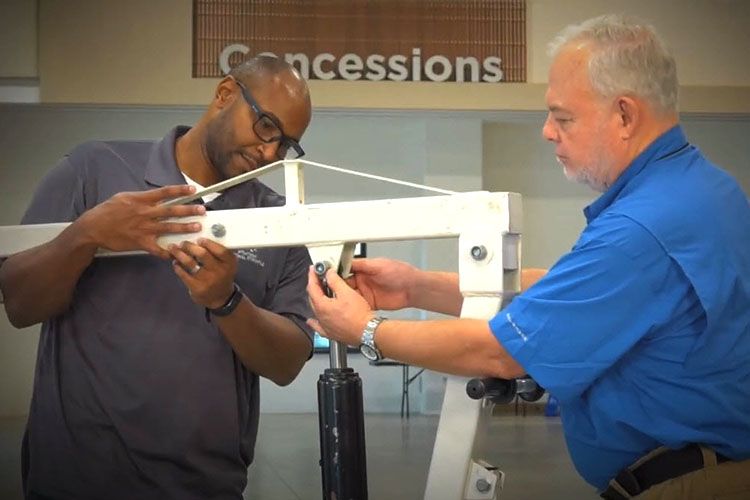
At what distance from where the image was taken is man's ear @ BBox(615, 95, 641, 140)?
6.03 ft

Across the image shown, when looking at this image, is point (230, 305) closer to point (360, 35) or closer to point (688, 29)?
point (360, 35)

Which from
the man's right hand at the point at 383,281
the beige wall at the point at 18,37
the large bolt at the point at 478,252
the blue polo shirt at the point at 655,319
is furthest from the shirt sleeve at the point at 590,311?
the beige wall at the point at 18,37

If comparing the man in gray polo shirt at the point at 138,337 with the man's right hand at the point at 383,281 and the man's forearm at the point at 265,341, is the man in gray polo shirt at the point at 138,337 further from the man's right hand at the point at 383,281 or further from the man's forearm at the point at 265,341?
the man's right hand at the point at 383,281

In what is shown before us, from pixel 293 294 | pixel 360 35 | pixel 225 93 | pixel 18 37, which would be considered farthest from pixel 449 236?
pixel 18 37

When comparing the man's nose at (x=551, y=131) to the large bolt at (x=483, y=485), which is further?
the man's nose at (x=551, y=131)

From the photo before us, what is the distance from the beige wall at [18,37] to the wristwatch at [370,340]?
6.79 metres

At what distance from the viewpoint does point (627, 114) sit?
6.07ft

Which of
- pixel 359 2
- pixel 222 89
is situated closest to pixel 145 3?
pixel 359 2

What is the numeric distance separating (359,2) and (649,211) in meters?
6.38

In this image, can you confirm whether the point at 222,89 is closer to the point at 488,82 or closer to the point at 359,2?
the point at 359,2

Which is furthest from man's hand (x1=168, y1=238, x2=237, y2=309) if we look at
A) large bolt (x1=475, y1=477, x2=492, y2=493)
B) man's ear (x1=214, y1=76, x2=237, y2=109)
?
large bolt (x1=475, y1=477, x2=492, y2=493)

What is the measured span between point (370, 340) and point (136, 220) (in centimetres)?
52

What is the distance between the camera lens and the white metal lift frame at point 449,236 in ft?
5.41

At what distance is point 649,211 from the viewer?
1.72 metres
